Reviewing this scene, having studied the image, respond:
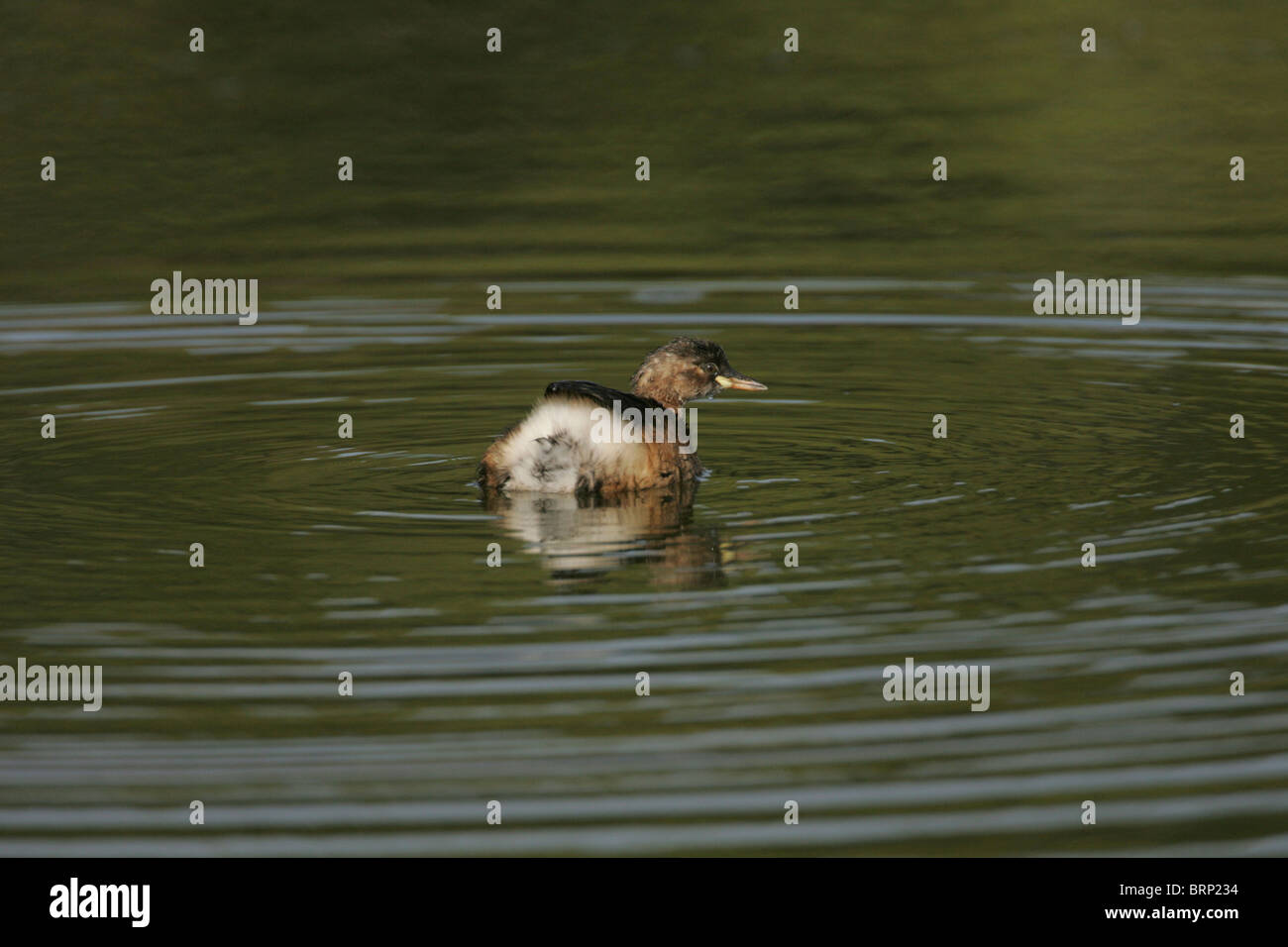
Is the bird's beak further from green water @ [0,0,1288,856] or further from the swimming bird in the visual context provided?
the swimming bird

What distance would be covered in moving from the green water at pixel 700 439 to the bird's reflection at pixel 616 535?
0.04 meters

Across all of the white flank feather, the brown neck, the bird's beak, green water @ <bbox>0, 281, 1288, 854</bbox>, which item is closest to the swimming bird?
the white flank feather

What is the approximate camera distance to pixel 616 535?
8.55m

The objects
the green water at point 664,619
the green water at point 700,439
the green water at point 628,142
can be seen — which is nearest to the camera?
the green water at point 664,619

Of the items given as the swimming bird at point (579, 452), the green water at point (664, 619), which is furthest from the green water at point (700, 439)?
the swimming bird at point (579, 452)

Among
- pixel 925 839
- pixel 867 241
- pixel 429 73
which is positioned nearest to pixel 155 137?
pixel 429 73

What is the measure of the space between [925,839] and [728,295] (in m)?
9.01

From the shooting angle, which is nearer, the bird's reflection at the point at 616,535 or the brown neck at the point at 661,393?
the bird's reflection at the point at 616,535

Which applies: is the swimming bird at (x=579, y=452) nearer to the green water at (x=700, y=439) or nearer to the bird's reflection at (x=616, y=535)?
the bird's reflection at (x=616, y=535)

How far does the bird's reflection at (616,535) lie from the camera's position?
789 cm

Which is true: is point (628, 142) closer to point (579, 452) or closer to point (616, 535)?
point (579, 452)

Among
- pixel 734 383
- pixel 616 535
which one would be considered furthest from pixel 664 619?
pixel 734 383

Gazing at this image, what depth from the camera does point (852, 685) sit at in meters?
6.64

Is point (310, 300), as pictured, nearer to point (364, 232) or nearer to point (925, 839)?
point (364, 232)
